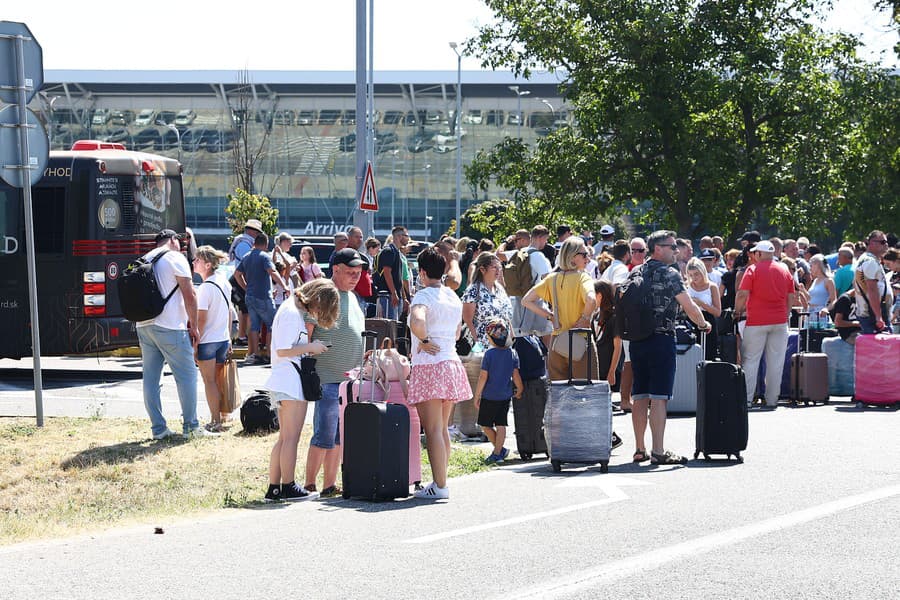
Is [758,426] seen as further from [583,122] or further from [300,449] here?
[583,122]

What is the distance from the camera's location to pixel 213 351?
1281cm

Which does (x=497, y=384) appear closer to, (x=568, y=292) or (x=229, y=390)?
(x=568, y=292)

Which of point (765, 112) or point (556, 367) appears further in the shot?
point (765, 112)

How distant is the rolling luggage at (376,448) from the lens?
356 inches

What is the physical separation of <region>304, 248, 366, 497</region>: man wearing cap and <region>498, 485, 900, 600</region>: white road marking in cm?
292

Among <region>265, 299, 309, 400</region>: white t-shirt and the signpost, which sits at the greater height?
the signpost

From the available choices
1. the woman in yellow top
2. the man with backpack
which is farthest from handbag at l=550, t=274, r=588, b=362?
the man with backpack

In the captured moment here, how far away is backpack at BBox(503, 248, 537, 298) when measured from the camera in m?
16.0

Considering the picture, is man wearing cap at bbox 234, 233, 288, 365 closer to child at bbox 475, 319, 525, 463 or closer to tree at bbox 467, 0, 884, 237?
child at bbox 475, 319, 525, 463

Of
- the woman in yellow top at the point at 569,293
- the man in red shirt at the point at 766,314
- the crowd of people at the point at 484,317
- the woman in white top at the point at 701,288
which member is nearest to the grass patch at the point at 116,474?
the crowd of people at the point at 484,317

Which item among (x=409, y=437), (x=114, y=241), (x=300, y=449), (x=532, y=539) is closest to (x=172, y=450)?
(x=300, y=449)

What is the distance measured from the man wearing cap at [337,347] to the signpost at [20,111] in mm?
4080

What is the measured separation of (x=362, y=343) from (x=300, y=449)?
2.91m

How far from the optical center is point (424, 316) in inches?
366
